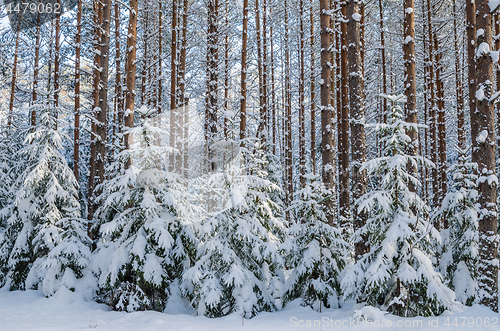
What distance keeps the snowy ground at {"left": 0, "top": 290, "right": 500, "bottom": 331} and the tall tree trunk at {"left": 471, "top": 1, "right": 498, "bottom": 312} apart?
64cm

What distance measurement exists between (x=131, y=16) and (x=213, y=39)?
4.71 meters

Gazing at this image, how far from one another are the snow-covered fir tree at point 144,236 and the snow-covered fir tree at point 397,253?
385 centimetres

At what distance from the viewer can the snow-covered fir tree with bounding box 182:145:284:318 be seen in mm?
6814

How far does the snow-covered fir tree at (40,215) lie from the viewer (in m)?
8.97

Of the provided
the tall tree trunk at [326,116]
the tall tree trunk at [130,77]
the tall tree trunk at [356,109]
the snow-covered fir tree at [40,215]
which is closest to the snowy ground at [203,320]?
the snow-covered fir tree at [40,215]

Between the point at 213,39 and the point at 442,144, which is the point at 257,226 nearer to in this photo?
the point at 213,39

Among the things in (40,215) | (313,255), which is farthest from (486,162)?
(40,215)

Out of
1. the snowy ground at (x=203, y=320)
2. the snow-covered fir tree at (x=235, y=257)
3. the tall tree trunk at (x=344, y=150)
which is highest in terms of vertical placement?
the tall tree trunk at (x=344, y=150)

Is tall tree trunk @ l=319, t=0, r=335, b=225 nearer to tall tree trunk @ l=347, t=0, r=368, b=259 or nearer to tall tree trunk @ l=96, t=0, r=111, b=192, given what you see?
tall tree trunk @ l=347, t=0, r=368, b=259

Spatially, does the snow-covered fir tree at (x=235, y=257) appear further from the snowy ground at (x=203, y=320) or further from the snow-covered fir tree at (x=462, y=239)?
the snow-covered fir tree at (x=462, y=239)

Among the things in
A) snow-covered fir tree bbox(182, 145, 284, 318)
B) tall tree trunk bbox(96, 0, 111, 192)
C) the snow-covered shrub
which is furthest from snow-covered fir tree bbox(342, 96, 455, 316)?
tall tree trunk bbox(96, 0, 111, 192)

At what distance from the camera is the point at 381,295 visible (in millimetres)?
6445

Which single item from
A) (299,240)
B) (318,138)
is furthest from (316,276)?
(318,138)

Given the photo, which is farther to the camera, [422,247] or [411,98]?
[411,98]
